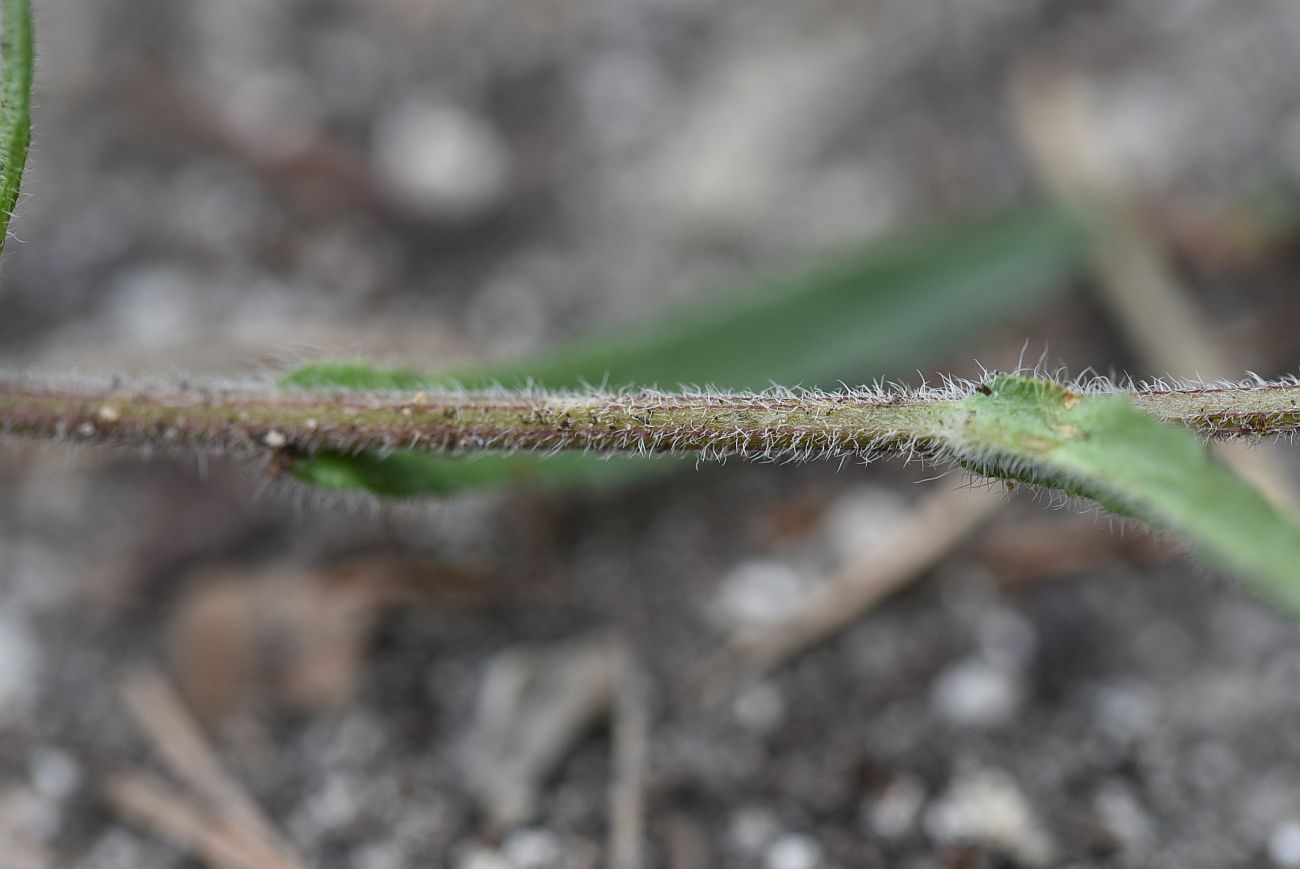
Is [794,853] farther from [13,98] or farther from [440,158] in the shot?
[440,158]

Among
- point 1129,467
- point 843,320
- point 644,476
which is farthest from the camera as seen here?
point 843,320

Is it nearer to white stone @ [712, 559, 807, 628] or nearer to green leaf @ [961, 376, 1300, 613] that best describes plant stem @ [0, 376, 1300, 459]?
green leaf @ [961, 376, 1300, 613]

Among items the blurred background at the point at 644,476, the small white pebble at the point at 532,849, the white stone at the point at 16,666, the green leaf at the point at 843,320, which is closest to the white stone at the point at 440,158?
the blurred background at the point at 644,476

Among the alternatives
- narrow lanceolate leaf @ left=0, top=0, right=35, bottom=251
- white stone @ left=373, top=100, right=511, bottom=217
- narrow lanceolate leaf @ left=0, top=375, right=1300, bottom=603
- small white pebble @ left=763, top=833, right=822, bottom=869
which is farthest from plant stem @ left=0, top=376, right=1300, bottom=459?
white stone @ left=373, top=100, right=511, bottom=217

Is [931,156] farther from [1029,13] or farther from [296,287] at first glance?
[296,287]

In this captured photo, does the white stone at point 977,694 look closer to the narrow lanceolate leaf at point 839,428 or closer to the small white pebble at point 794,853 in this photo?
the small white pebble at point 794,853

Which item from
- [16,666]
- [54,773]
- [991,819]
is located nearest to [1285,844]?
[991,819]

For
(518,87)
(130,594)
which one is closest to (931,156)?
(518,87)
